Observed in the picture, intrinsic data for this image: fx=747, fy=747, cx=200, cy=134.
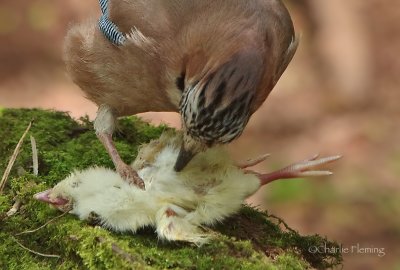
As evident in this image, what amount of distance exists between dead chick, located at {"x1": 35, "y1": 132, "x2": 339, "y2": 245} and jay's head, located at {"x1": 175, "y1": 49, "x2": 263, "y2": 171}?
99 mm

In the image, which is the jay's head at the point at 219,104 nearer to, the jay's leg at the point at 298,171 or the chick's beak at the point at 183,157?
the chick's beak at the point at 183,157

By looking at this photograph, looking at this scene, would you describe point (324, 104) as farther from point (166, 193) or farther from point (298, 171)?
point (166, 193)

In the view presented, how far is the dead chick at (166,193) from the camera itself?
11.8 ft

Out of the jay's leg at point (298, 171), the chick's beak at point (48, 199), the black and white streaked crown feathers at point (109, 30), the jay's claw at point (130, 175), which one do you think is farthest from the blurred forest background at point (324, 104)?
the chick's beak at point (48, 199)

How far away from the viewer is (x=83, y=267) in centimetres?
334

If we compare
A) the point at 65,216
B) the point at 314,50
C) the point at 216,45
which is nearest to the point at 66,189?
the point at 65,216

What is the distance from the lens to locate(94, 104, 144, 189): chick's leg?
397 cm

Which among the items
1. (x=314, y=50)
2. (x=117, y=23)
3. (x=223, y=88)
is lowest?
(x=223, y=88)

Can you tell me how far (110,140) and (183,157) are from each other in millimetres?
744

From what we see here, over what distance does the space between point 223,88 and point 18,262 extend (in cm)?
138

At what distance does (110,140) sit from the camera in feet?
15.3

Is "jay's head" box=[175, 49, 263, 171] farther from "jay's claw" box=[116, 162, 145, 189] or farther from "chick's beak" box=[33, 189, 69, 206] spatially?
"chick's beak" box=[33, 189, 69, 206]

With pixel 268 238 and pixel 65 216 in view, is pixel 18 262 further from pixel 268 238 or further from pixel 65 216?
pixel 268 238

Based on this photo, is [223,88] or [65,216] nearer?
[65,216]
